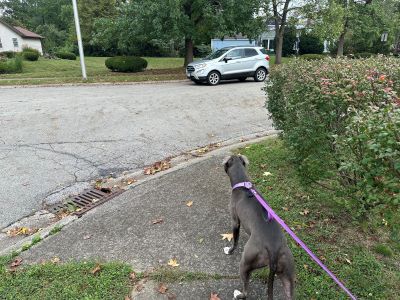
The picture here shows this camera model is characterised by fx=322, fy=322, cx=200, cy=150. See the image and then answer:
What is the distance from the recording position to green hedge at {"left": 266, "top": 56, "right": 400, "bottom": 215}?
204 cm

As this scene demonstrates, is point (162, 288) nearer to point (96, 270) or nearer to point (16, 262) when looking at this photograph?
point (96, 270)

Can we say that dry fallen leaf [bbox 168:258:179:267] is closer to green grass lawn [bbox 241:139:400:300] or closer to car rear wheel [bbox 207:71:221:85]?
green grass lawn [bbox 241:139:400:300]

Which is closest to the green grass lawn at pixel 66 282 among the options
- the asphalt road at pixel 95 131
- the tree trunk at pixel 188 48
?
the asphalt road at pixel 95 131

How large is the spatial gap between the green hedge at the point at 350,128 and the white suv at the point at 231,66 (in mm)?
11321

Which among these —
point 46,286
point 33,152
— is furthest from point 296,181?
point 33,152

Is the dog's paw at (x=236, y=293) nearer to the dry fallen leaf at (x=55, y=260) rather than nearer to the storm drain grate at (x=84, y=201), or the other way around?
the dry fallen leaf at (x=55, y=260)

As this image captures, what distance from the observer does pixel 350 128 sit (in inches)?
96.0

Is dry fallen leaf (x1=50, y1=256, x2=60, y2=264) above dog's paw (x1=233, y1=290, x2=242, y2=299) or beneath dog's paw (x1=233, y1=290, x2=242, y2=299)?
beneath

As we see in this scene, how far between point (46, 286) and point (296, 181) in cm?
329

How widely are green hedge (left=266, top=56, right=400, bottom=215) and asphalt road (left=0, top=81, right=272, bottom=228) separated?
3.08 m

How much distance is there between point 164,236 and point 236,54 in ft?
45.6

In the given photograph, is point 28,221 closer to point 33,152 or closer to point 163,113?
point 33,152

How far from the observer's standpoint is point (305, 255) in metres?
3.12

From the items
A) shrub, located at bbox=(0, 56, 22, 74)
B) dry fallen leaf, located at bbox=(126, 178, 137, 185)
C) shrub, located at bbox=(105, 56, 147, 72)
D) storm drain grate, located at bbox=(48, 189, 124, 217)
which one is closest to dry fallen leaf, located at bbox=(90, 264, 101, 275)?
storm drain grate, located at bbox=(48, 189, 124, 217)
